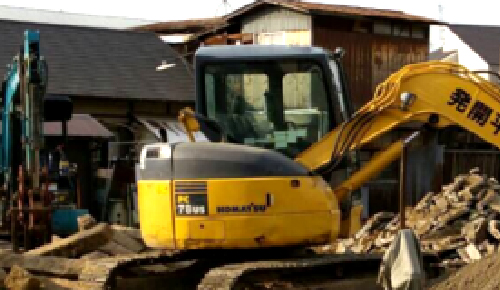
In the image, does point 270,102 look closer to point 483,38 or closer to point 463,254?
point 463,254

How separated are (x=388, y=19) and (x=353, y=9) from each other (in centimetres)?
128

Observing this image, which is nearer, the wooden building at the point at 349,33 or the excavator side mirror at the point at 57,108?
the excavator side mirror at the point at 57,108

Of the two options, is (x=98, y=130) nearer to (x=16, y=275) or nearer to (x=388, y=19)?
(x=388, y=19)

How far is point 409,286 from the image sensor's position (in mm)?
7672

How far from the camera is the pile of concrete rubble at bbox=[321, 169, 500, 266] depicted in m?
15.4

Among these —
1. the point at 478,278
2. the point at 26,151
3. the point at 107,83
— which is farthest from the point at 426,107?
the point at 107,83

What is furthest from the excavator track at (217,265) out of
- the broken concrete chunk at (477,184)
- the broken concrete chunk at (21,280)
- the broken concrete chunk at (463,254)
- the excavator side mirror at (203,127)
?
the broken concrete chunk at (477,184)

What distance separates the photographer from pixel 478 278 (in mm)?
8070

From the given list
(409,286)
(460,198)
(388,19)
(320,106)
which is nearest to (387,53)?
(388,19)

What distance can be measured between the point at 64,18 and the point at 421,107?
4548cm

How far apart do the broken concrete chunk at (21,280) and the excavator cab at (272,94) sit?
247 centimetres

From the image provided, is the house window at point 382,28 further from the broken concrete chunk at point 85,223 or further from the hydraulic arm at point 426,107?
the hydraulic arm at point 426,107

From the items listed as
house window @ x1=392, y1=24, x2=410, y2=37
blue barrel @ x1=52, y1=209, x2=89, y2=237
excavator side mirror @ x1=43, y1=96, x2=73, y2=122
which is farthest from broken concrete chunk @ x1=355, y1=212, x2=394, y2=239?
house window @ x1=392, y1=24, x2=410, y2=37

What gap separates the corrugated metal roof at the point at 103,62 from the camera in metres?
27.1
